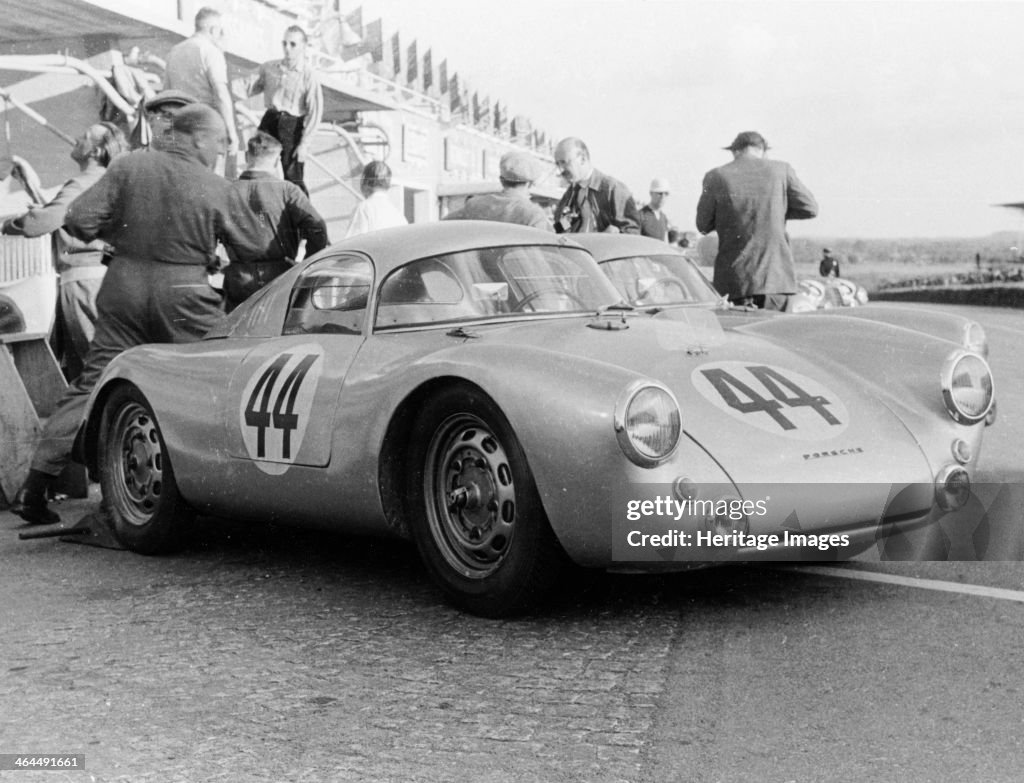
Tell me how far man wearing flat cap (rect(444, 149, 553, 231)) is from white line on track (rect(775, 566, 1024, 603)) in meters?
2.77

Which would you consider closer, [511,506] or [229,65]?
[511,506]

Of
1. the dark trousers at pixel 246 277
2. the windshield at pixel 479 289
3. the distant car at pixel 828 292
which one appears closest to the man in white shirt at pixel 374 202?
the dark trousers at pixel 246 277

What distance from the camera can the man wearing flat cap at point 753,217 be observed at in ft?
24.2

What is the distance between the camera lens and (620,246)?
6668mm

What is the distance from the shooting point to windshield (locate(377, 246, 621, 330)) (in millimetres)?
4434

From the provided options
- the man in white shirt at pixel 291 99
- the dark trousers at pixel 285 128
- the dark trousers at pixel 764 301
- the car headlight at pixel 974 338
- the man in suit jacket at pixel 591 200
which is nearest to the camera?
the car headlight at pixel 974 338

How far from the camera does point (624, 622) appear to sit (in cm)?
381

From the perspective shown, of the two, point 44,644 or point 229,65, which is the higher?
point 229,65

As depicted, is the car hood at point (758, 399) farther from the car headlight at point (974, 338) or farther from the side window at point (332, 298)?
the car headlight at point (974, 338)

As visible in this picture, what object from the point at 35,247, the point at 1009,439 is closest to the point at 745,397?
the point at 1009,439

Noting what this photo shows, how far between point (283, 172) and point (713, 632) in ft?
20.8

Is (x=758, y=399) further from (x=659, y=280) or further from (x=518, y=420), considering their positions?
(x=659, y=280)

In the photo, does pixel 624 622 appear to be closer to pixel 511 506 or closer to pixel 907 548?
pixel 511 506

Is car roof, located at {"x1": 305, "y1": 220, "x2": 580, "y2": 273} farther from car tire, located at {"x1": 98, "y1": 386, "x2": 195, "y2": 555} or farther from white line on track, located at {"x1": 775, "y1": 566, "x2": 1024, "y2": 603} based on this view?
white line on track, located at {"x1": 775, "y1": 566, "x2": 1024, "y2": 603}
